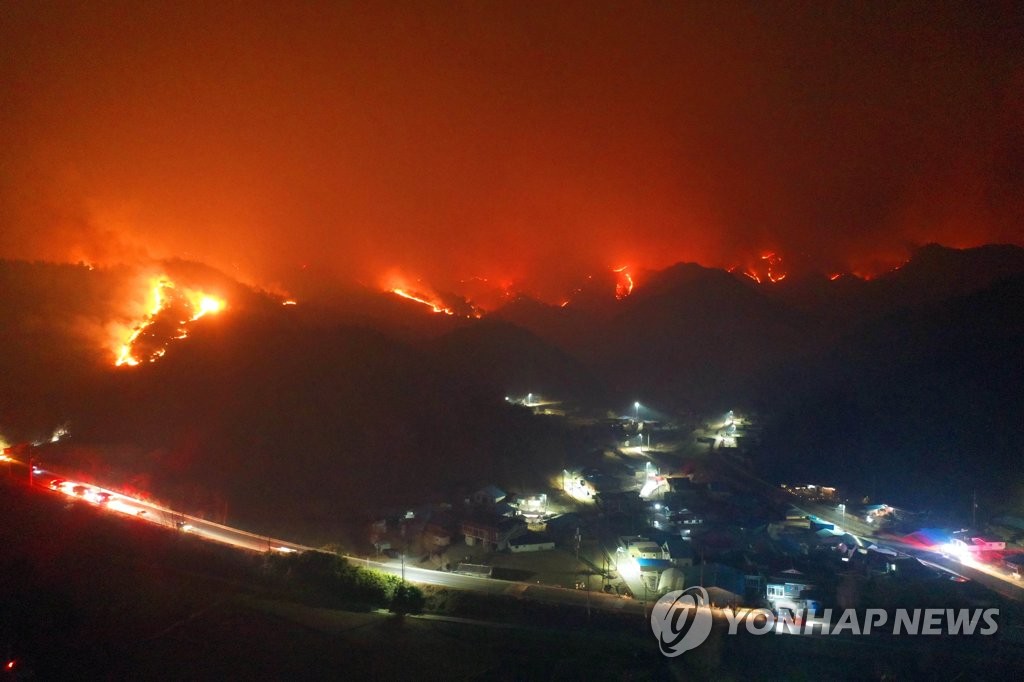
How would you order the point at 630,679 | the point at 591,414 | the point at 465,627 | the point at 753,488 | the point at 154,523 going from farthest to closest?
the point at 591,414 → the point at 753,488 → the point at 154,523 → the point at 465,627 → the point at 630,679

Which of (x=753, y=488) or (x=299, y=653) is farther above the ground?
(x=753, y=488)

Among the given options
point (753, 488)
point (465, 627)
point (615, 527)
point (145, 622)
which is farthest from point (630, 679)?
point (753, 488)

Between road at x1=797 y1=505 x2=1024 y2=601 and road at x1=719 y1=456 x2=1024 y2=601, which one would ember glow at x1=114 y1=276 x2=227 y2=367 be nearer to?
road at x1=719 y1=456 x2=1024 y2=601

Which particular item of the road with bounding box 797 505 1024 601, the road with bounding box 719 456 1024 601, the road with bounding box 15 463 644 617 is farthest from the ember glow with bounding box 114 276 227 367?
the road with bounding box 797 505 1024 601

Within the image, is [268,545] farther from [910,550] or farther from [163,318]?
[163,318]

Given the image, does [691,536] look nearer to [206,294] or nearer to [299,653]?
[299,653]

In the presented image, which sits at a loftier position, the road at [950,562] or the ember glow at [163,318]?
the ember glow at [163,318]

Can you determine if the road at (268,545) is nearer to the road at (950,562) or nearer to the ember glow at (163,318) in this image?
the road at (950,562)

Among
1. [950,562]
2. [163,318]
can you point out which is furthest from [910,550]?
[163,318]

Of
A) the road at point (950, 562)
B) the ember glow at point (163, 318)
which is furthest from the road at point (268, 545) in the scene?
the ember glow at point (163, 318)
